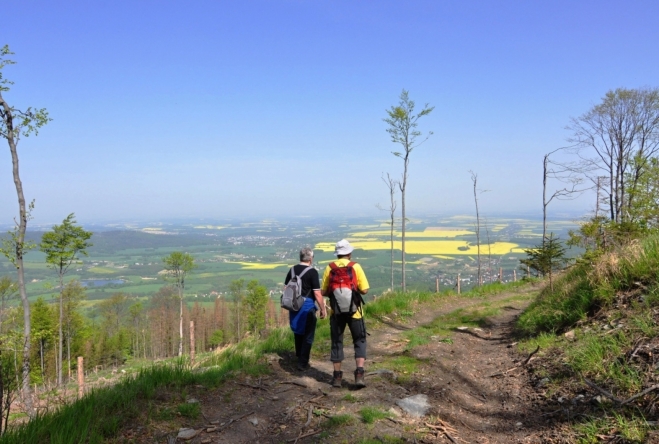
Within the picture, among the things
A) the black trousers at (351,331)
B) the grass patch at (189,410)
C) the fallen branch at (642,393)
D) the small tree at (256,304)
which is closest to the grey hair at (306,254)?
the black trousers at (351,331)

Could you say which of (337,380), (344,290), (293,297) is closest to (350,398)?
(337,380)

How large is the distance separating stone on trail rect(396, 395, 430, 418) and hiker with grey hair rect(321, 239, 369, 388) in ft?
2.18

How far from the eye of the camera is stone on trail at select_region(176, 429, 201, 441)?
12.1ft

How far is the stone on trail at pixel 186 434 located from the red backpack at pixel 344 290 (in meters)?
2.30

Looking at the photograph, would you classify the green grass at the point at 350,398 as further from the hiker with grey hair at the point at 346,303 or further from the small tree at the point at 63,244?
the small tree at the point at 63,244

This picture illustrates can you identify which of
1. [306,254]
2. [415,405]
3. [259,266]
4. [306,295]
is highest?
[306,254]

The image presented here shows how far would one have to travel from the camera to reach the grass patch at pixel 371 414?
13.5ft

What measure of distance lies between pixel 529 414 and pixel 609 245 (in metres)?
5.48

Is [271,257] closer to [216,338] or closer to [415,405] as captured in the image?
[216,338]

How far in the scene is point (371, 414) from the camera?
13.8 feet

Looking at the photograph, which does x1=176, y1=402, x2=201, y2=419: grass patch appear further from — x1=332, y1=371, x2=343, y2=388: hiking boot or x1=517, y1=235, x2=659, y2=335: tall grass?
x1=517, y1=235, x2=659, y2=335: tall grass

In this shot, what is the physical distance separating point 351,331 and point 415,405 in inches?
49.1

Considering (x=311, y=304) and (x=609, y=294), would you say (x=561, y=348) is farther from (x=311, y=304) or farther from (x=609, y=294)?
(x=311, y=304)

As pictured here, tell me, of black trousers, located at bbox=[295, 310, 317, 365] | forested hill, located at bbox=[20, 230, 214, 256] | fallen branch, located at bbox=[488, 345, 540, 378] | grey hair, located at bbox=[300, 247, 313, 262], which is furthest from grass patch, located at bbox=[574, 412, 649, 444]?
forested hill, located at bbox=[20, 230, 214, 256]
